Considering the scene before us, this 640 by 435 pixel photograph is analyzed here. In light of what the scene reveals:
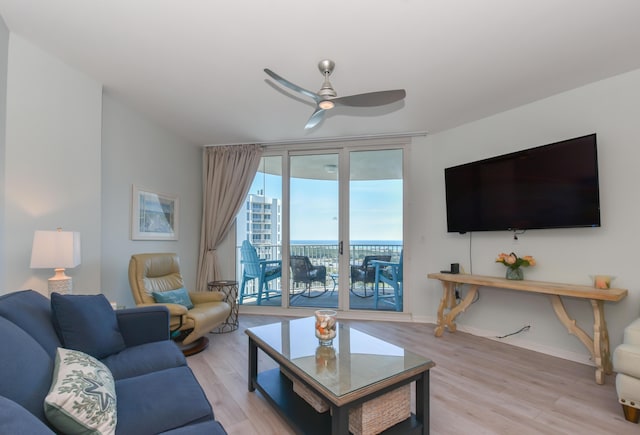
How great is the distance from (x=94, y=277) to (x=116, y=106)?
5.50ft

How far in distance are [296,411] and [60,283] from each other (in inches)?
72.3

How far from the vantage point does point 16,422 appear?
672 mm

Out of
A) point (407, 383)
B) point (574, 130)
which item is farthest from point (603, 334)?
point (407, 383)

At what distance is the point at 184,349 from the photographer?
9.66 ft

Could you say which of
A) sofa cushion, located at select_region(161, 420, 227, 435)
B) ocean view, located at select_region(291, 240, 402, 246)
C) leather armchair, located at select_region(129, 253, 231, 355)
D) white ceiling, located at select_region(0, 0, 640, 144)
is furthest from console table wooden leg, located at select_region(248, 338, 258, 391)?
ocean view, located at select_region(291, 240, 402, 246)

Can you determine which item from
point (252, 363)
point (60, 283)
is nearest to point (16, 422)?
point (252, 363)

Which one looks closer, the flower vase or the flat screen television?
the flat screen television

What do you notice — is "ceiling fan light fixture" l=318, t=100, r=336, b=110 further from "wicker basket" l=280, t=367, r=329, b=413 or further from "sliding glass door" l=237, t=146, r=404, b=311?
"sliding glass door" l=237, t=146, r=404, b=311

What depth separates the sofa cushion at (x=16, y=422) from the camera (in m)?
0.65

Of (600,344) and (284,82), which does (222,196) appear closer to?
(284,82)

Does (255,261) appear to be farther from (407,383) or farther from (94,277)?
(407,383)

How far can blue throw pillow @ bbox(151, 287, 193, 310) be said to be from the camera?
2965 mm

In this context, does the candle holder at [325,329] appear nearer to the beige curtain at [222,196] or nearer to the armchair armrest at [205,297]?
the armchair armrest at [205,297]

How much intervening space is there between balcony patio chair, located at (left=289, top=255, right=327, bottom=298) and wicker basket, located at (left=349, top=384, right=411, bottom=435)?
2.73 meters
